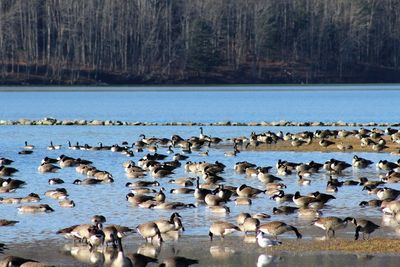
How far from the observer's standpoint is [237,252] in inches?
721

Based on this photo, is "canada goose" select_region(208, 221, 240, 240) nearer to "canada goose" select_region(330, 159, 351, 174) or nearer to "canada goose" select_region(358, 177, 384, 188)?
"canada goose" select_region(358, 177, 384, 188)

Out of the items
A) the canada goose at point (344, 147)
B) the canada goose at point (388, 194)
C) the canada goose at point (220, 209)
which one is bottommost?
the canada goose at point (344, 147)

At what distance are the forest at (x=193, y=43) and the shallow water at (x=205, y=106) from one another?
2760 millimetres

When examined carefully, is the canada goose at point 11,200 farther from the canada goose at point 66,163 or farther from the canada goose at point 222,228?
the canada goose at point 66,163

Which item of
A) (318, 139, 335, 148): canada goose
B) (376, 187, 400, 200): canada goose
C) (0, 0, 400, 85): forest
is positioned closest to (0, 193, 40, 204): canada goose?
(376, 187, 400, 200): canada goose

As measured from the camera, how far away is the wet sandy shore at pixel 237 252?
17250 millimetres

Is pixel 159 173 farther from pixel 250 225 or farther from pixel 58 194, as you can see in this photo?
pixel 250 225

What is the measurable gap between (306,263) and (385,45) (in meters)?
132

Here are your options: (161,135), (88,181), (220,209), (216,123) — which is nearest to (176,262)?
(220,209)

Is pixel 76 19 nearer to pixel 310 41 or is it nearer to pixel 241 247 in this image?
pixel 310 41

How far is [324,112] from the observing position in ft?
268

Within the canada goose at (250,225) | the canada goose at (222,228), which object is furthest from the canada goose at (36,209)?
the canada goose at (250,225)

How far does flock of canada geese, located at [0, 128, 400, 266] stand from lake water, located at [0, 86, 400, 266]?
27cm

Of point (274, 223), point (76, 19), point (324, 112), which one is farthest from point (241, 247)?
point (76, 19)
